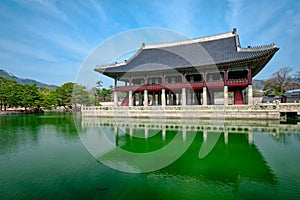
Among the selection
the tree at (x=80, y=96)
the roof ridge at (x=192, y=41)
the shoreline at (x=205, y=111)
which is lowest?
the shoreline at (x=205, y=111)

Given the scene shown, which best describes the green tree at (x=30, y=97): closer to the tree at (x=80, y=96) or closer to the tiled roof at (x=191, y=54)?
the tree at (x=80, y=96)

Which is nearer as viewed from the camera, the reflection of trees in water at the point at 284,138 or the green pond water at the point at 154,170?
the green pond water at the point at 154,170

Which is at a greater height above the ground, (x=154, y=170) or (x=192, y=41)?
(x=192, y=41)

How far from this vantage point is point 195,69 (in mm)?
22766

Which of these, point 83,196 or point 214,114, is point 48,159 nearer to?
point 83,196

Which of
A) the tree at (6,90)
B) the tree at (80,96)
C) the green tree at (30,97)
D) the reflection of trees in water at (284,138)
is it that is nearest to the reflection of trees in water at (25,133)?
the reflection of trees in water at (284,138)

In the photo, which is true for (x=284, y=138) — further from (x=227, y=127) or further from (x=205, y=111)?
Result: (x=205, y=111)

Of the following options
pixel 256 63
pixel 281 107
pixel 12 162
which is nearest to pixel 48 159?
pixel 12 162

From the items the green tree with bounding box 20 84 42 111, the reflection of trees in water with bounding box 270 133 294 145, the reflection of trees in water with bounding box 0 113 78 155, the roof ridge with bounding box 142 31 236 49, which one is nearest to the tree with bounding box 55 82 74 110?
the green tree with bounding box 20 84 42 111

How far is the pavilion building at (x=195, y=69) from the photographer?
20.2 m

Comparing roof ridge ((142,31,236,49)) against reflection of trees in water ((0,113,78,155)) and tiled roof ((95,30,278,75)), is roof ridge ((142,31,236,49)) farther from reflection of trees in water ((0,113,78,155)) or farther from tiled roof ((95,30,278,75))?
reflection of trees in water ((0,113,78,155))

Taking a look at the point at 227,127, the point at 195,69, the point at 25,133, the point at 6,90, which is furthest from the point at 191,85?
the point at 6,90

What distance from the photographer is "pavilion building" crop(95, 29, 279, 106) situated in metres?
20.2

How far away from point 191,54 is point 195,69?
4.63 meters
